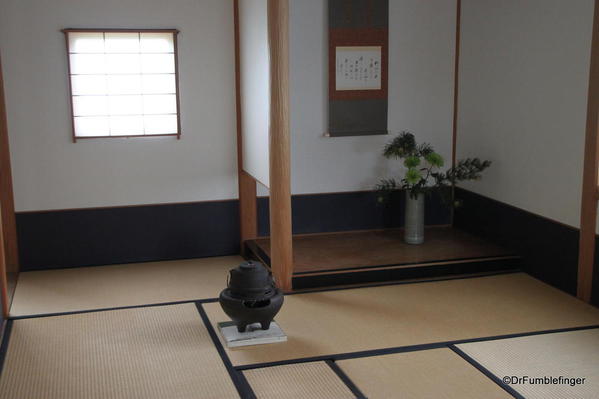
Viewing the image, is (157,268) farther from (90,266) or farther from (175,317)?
(175,317)

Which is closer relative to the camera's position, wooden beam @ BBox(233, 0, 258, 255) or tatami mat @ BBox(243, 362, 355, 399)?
tatami mat @ BBox(243, 362, 355, 399)

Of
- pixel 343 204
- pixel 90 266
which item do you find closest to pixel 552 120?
pixel 343 204

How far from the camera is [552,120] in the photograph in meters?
5.52

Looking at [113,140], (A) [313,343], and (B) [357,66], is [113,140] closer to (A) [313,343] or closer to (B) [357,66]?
(B) [357,66]

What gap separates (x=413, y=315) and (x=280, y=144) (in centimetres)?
158

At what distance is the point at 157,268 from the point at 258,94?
70.9 inches

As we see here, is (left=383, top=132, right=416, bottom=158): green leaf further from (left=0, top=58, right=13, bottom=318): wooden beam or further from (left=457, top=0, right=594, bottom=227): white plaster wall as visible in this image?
(left=0, top=58, right=13, bottom=318): wooden beam

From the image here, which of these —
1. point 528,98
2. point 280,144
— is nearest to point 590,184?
point 528,98

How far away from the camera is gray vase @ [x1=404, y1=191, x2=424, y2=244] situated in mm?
6312

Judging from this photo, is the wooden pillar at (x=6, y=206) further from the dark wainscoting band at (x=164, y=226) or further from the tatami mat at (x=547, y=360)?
the tatami mat at (x=547, y=360)

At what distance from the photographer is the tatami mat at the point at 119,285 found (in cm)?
538

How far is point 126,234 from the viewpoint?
6.47 meters

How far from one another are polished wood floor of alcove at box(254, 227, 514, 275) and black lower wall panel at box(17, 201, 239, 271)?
42 centimetres

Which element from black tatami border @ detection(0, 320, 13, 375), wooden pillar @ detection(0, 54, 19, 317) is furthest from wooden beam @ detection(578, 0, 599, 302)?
wooden pillar @ detection(0, 54, 19, 317)
